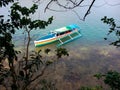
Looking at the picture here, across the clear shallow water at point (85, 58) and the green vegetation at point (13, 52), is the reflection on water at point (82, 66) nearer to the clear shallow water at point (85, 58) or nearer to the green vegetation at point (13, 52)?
the clear shallow water at point (85, 58)

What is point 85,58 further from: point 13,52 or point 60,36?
point 13,52

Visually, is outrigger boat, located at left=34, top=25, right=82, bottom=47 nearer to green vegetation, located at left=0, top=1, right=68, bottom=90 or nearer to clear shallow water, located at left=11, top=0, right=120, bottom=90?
clear shallow water, located at left=11, top=0, right=120, bottom=90

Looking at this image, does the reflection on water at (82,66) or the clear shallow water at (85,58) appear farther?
the clear shallow water at (85,58)

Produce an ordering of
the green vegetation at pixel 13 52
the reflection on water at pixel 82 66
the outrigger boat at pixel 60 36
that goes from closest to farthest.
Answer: the green vegetation at pixel 13 52
the reflection on water at pixel 82 66
the outrigger boat at pixel 60 36

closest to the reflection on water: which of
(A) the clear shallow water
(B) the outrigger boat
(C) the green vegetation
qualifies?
(A) the clear shallow water

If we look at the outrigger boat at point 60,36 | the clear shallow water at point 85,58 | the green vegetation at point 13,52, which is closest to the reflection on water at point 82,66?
the clear shallow water at point 85,58

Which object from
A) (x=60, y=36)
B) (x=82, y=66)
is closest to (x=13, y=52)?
(x=82, y=66)


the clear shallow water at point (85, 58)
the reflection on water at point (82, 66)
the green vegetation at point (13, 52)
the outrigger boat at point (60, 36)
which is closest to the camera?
the green vegetation at point (13, 52)

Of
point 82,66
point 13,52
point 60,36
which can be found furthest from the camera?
point 60,36

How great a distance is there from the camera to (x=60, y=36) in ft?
69.8

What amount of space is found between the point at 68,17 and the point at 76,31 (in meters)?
7.10

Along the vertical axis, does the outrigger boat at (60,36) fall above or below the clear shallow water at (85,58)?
above

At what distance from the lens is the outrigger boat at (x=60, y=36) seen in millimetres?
19925

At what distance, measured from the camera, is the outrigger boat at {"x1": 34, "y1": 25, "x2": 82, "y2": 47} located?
784 inches
